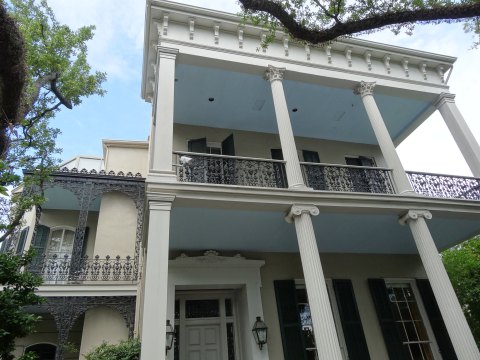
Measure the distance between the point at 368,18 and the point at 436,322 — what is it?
25.5 feet

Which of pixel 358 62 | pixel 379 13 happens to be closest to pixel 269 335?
pixel 379 13

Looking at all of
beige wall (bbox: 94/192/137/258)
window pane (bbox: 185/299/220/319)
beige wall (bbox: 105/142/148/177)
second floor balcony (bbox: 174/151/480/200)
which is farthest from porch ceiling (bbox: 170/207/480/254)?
beige wall (bbox: 105/142/148/177)

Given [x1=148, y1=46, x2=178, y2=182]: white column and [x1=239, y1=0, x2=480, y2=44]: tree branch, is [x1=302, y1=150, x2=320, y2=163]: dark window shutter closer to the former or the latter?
[x1=148, y1=46, x2=178, y2=182]: white column

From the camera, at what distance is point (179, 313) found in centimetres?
746

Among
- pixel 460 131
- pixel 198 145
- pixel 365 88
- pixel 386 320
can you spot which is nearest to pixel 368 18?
pixel 365 88

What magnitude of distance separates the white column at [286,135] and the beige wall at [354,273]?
248 cm

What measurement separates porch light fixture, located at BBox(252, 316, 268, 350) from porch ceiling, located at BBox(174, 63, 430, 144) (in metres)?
5.46

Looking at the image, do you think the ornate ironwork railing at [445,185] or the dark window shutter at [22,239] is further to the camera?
the dark window shutter at [22,239]

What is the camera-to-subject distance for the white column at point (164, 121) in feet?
19.6

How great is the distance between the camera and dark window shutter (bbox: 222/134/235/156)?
8.75m

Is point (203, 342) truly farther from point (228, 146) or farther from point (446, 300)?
point (446, 300)

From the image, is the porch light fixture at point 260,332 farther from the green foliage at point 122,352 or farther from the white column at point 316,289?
the green foliage at point 122,352

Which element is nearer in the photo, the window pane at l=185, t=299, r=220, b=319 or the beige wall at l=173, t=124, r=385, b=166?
the window pane at l=185, t=299, r=220, b=319

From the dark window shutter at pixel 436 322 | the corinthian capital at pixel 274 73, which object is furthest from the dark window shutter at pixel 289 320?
the corinthian capital at pixel 274 73
